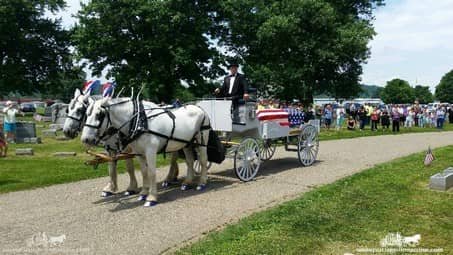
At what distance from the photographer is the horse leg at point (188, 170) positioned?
977 centimetres

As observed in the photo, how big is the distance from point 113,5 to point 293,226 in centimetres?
3015

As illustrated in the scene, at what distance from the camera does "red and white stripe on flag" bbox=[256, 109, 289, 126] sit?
11180 millimetres

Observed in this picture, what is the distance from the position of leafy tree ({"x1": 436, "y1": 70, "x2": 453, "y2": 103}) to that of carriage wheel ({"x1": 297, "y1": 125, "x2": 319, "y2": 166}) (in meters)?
114

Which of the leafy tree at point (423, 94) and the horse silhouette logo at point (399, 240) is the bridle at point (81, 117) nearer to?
the horse silhouette logo at point (399, 240)

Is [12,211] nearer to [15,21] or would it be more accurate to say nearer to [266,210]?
[266,210]

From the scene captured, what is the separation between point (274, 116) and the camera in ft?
38.0

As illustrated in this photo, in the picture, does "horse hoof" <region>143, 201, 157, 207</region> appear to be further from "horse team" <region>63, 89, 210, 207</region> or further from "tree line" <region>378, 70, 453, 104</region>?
"tree line" <region>378, 70, 453, 104</region>

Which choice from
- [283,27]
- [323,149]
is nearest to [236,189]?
[323,149]

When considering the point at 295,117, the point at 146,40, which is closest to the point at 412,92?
the point at 146,40

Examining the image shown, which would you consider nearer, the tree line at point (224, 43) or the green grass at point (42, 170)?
the green grass at point (42, 170)

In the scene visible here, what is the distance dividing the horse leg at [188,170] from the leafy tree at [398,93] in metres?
116

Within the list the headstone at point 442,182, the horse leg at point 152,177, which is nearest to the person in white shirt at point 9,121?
the horse leg at point 152,177

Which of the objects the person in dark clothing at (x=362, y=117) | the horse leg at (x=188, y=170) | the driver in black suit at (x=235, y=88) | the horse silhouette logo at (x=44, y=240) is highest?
the driver in black suit at (x=235, y=88)

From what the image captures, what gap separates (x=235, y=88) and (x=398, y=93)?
386 ft
